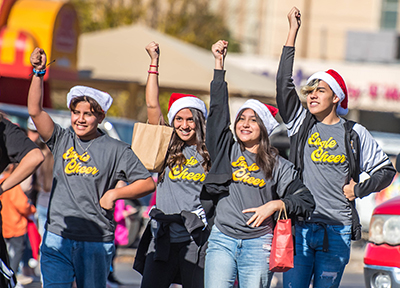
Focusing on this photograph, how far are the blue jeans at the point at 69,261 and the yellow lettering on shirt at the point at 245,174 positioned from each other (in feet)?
3.34

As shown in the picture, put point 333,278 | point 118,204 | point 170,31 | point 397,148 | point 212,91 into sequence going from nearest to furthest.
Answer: point 212,91 < point 333,278 < point 118,204 < point 397,148 < point 170,31

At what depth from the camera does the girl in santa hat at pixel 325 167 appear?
436 centimetres

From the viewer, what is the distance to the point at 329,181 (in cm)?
441

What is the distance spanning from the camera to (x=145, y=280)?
176 inches

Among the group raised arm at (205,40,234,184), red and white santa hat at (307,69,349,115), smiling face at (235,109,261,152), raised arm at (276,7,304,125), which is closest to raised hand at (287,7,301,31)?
raised arm at (276,7,304,125)

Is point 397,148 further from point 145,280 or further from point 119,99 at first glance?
point 119,99

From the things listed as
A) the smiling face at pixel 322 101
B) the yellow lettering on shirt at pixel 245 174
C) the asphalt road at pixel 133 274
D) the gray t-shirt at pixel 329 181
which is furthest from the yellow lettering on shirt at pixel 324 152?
the asphalt road at pixel 133 274

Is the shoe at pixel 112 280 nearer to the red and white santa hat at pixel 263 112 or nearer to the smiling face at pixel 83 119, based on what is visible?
the smiling face at pixel 83 119

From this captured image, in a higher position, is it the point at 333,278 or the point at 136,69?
the point at 136,69

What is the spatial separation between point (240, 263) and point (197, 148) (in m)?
0.98

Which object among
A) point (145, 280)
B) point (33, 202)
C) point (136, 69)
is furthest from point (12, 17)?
point (145, 280)

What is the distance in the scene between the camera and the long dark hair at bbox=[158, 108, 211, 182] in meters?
4.52

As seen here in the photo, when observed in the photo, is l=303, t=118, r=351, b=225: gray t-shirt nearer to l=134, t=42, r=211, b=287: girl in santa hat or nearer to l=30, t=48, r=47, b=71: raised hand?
l=134, t=42, r=211, b=287: girl in santa hat

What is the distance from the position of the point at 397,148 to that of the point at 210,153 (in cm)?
735
